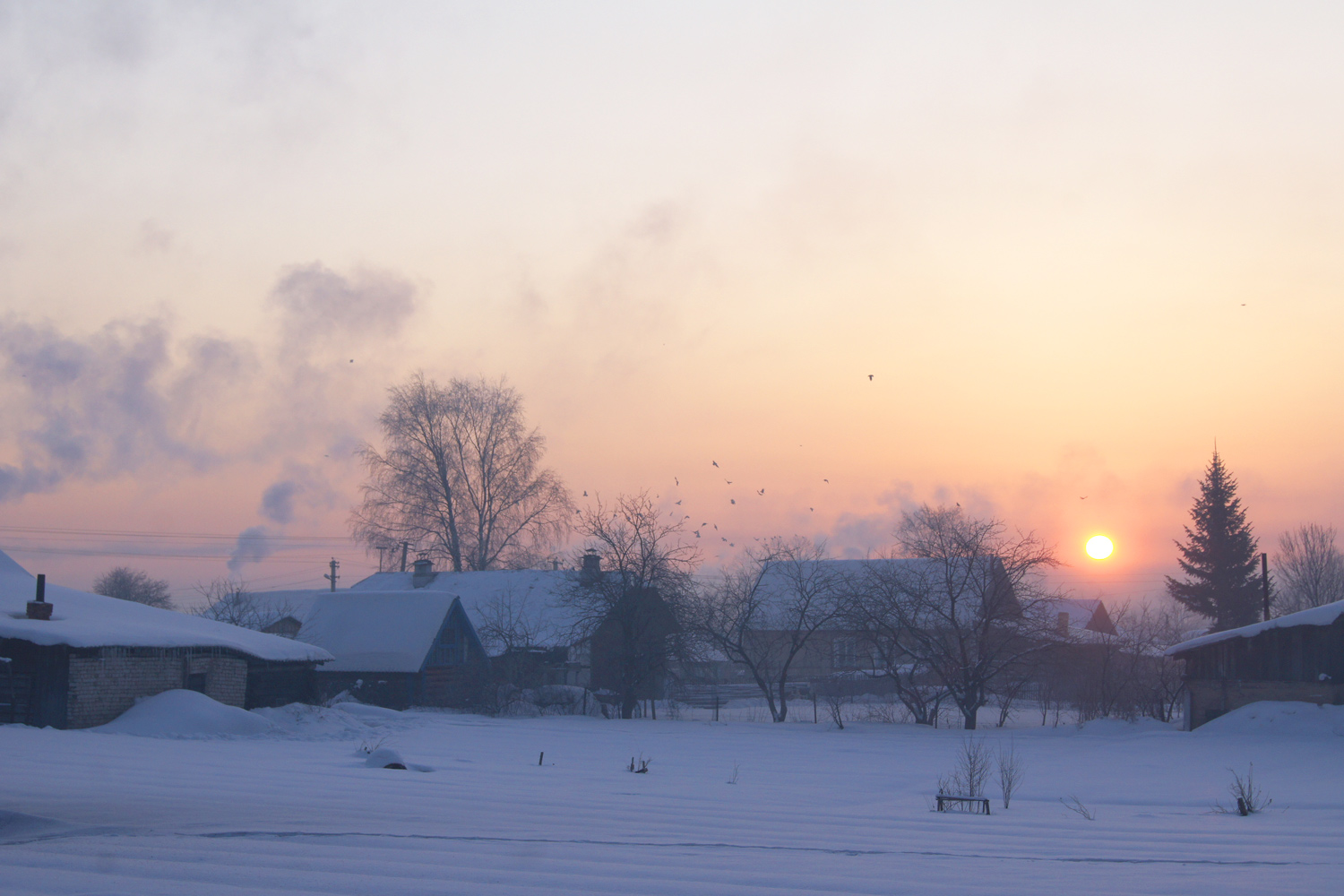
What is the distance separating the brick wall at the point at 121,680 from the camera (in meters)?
21.2

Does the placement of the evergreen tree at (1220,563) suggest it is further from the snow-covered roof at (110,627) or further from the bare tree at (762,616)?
the snow-covered roof at (110,627)

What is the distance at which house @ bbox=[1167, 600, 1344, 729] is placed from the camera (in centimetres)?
2503

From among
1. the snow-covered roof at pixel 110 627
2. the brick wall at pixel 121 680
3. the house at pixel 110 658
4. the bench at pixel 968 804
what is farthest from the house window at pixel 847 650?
the bench at pixel 968 804

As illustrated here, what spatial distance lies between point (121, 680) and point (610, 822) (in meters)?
16.5

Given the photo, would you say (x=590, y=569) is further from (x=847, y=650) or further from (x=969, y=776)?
(x=969, y=776)

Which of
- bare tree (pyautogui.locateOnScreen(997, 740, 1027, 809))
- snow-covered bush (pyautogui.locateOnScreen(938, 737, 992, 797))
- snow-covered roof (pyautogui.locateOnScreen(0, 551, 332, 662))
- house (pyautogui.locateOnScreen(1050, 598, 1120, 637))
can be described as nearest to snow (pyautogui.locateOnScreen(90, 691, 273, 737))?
snow-covered roof (pyautogui.locateOnScreen(0, 551, 332, 662))

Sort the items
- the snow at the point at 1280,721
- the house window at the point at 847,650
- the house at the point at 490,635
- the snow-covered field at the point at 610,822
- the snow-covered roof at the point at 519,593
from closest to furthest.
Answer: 1. the snow-covered field at the point at 610,822
2. the snow at the point at 1280,721
3. the house window at the point at 847,650
4. the house at the point at 490,635
5. the snow-covered roof at the point at 519,593

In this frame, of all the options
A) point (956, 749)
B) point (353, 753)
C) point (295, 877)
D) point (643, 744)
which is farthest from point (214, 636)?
point (295, 877)

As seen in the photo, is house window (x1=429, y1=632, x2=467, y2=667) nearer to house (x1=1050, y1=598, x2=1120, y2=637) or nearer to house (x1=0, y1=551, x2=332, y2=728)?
house (x1=0, y1=551, x2=332, y2=728)

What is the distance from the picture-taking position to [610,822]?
34.2ft

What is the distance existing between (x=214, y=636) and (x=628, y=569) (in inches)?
535

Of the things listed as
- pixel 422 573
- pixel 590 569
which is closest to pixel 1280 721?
pixel 590 569

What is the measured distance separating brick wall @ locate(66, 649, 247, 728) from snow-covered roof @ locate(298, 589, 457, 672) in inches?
416

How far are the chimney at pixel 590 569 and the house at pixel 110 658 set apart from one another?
9.23 meters
